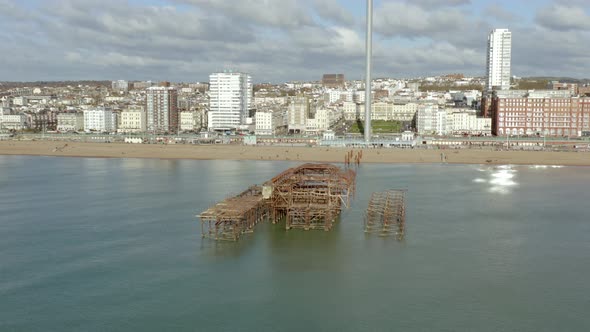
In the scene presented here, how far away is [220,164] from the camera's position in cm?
3878

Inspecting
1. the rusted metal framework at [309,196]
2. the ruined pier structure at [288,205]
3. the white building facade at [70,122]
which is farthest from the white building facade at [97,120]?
the rusted metal framework at [309,196]

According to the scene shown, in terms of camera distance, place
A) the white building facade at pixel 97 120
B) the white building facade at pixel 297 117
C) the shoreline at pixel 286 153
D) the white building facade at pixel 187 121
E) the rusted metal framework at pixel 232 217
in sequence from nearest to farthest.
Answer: the rusted metal framework at pixel 232 217, the shoreline at pixel 286 153, the white building facade at pixel 297 117, the white building facade at pixel 97 120, the white building facade at pixel 187 121

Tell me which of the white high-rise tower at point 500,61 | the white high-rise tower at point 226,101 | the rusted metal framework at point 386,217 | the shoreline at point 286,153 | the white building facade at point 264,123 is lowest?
the rusted metal framework at point 386,217

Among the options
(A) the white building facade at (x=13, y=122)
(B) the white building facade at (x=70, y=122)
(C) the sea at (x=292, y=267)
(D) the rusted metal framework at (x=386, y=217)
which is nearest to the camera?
(C) the sea at (x=292, y=267)

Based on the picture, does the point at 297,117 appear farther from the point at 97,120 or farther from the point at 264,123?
the point at 97,120

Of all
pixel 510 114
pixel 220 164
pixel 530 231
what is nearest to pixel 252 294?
pixel 530 231

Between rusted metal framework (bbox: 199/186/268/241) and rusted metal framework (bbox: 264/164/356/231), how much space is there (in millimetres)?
674

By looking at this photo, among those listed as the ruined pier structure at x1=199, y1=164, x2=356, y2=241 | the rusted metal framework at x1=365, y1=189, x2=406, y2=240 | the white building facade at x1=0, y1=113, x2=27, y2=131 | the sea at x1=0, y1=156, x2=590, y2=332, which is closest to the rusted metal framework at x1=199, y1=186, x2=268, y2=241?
the ruined pier structure at x1=199, y1=164, x2=356, y2=241

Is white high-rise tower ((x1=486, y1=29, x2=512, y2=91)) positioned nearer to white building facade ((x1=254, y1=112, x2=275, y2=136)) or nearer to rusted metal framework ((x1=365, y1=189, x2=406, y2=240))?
white building facade ((x1=254, y1=112, x2=275, y2=136))

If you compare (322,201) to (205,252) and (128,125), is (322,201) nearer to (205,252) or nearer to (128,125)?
(205,252)

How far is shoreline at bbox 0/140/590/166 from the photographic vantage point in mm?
40312

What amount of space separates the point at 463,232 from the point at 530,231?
2208 millimetres

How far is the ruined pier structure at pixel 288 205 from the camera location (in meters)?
17.9

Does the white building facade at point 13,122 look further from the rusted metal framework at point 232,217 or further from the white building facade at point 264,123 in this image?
the rusted metal framework at point 232,217
